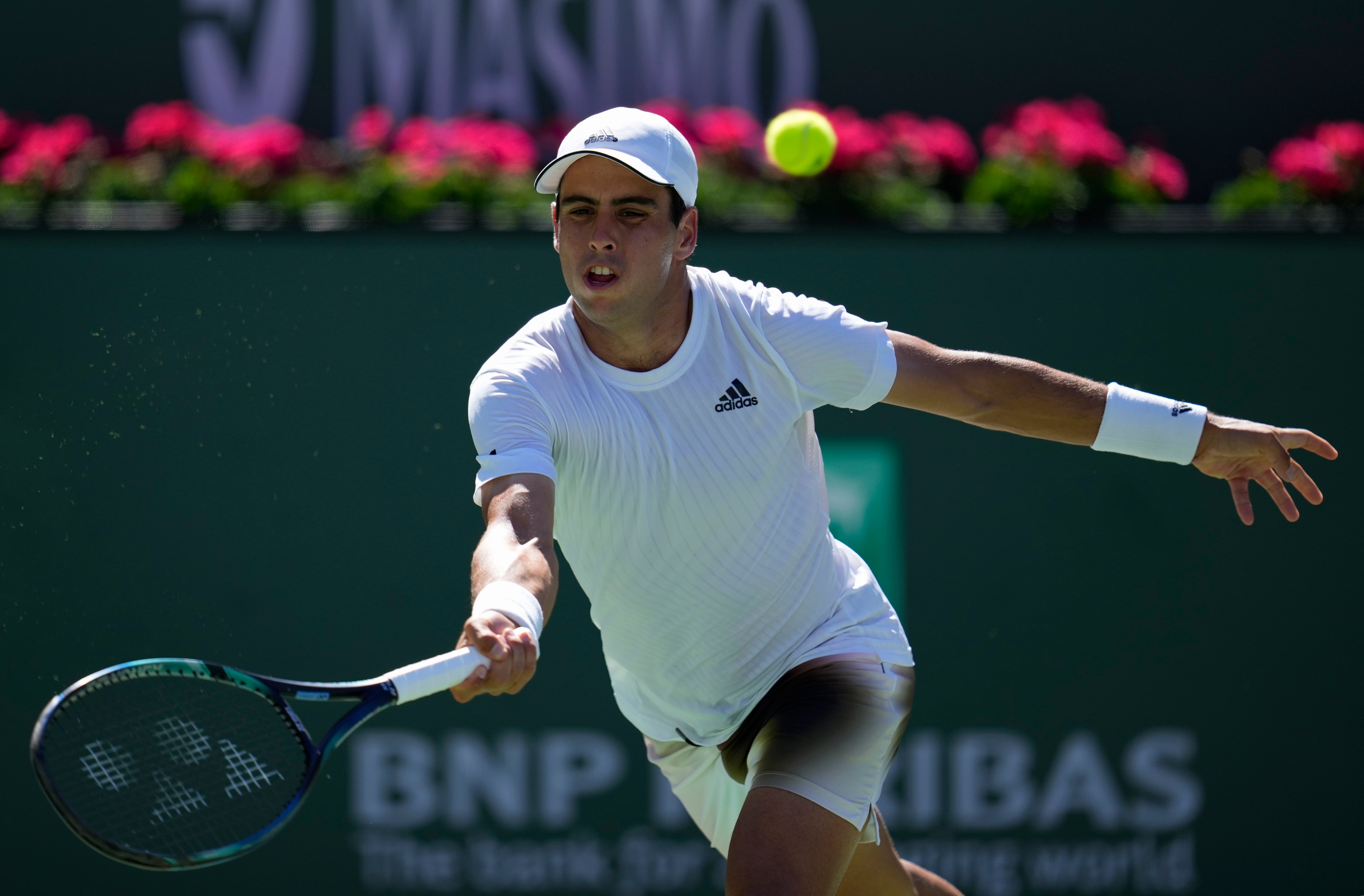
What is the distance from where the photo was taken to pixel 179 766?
3.88 m

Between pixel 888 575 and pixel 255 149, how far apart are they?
255 cm

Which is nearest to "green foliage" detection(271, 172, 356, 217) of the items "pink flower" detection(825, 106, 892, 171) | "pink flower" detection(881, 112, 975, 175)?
"pink flower" detection(825, 106, 892, 171)

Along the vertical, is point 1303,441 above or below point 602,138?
below

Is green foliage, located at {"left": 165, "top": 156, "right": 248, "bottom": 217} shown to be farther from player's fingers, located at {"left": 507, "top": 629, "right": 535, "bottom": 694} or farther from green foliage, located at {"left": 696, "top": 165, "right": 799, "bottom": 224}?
player's fingers, located at {"left": 507, "top": 629, "right": 535, "bottom": 694}

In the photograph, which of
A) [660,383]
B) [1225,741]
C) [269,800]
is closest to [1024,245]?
[1225,741]

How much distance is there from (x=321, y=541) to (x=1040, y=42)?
3.74 meters

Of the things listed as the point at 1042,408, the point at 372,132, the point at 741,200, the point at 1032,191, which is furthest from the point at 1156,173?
the point at 372,132

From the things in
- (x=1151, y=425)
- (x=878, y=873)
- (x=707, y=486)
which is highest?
(x=1151, y=425)

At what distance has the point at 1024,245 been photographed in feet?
15.3

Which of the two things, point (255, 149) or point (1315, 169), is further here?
point (1315, 169)

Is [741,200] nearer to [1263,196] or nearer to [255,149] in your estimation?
[255,149]

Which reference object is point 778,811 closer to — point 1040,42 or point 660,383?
point 660,383

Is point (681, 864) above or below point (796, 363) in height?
below

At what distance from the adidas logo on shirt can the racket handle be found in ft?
2.85
